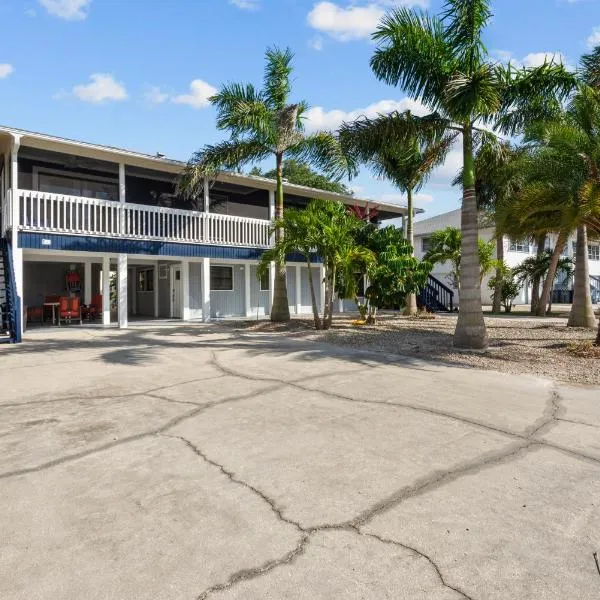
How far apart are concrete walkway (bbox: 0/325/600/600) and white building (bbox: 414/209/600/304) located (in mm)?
25722

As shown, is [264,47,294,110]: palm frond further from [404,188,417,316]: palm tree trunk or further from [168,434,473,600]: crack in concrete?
[168,434,473,600]: crack in concrete

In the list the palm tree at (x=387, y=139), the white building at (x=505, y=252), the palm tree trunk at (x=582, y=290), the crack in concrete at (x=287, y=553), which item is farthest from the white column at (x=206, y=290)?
the white building at (x=505, y=252)

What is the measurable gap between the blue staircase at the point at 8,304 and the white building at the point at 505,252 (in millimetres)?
23833

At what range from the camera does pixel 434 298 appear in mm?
22844

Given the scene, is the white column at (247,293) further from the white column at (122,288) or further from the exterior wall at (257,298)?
the white column at (122,288)

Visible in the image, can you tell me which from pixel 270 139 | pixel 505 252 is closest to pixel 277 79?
pixel 270 139

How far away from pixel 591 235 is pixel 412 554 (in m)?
16.0

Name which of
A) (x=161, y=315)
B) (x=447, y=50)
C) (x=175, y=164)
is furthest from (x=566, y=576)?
(x=161, y=315)

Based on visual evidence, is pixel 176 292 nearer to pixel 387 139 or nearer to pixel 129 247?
pixel 129 247

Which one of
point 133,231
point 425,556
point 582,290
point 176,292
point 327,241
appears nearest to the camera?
point 425,556

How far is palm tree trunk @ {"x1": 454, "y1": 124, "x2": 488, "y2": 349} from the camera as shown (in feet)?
31.9

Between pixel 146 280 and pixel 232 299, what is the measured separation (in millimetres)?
4910

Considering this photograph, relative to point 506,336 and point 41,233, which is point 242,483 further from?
point 41,233

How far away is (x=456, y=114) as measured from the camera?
8.91 meters
